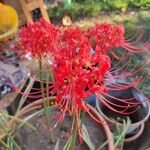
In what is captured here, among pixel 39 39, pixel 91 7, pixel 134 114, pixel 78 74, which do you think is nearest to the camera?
pixel 78 74

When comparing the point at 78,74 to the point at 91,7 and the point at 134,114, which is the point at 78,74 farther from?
the point at 91,7

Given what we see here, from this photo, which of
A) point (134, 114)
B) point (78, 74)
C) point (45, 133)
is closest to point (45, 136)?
point (45, 133)

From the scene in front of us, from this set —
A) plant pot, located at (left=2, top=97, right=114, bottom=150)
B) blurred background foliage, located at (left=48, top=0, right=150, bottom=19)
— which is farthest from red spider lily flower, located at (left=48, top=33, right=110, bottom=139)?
blurred background foliage, located at (left=48, top=0, right=150, bottom=19)

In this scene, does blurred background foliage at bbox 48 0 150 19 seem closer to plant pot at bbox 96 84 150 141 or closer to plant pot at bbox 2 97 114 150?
plant pot at bbox 96 84 150 141

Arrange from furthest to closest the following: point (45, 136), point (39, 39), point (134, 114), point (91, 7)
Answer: point (91, 7) → point (134, 114) → point (45, 136) → point (39, 39)

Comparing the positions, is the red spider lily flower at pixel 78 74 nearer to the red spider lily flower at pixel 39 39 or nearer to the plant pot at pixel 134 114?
the red spider lily flower at pixel 39 39

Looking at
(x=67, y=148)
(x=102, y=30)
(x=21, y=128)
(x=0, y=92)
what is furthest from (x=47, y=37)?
(x=0, y=92)

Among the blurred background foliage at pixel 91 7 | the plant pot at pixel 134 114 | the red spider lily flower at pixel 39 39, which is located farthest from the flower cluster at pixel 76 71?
the blurred background foliage at pixel 91 7
